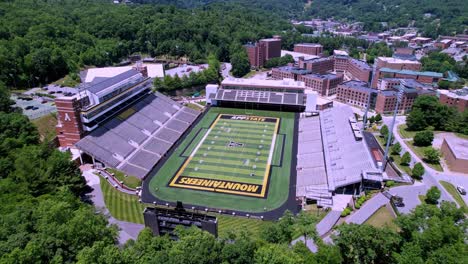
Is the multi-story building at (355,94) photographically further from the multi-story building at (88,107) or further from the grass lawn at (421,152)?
the multi-story building at (88,107)

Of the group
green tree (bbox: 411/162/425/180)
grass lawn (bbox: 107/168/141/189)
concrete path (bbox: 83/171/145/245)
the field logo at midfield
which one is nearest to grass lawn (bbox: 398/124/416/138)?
green tree (bbox: 411/162/425/180)

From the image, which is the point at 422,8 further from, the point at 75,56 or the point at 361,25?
the point at 75,56

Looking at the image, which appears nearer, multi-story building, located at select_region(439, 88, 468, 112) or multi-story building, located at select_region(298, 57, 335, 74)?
multi-story building, located at select_region(439, 88, 468, 112)

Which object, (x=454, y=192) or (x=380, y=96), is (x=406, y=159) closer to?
(x=454, y=192)

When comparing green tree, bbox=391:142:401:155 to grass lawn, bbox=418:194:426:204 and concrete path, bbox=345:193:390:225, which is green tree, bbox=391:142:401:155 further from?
concrete path, bbox=345:193:390:225

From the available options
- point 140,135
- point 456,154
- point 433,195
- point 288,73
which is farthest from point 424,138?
point 140,135
